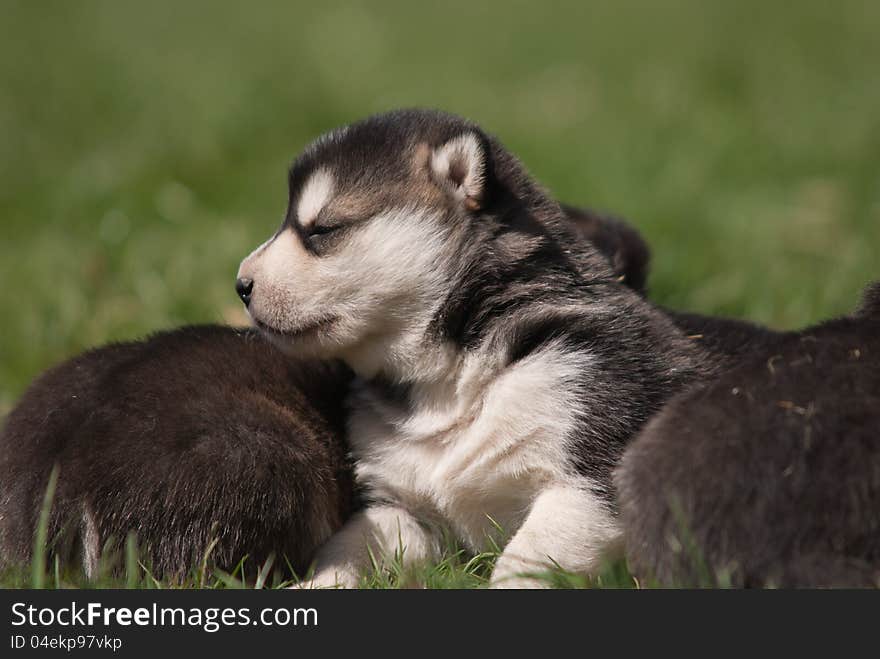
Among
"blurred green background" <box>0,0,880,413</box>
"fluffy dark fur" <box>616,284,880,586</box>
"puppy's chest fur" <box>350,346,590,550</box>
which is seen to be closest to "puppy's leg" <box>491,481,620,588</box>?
"puppy's chest fur" <box>350,346,590,550</box>

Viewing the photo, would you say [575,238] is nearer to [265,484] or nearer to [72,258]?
[265,484]

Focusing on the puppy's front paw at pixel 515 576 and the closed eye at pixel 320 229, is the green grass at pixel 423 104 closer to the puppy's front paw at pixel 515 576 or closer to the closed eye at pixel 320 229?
the closed eye at pixel 320 229

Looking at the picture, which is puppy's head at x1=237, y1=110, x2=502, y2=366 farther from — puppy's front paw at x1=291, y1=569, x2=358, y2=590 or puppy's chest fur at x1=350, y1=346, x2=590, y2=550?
puppy's front paw at x1=291, y1=569, x2=358, y2=590

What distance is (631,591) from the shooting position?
3.74 m

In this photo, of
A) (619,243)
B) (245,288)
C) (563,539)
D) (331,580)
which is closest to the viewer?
(563,539)

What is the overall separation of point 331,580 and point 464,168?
172cm

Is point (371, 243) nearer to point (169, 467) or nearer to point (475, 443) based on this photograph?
point (475, 443)

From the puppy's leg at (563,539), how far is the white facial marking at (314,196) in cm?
151

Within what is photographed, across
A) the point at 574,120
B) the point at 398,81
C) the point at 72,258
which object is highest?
the point at 398,81

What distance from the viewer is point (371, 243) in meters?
4.80

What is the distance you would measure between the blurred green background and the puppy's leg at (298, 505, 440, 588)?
270 centimetres

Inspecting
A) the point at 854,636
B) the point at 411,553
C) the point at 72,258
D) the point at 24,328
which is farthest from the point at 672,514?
the point at 72,258

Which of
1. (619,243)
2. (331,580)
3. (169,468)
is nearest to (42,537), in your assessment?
(169,468)

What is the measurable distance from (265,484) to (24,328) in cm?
355
